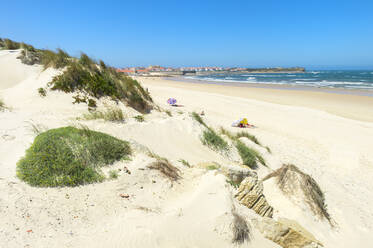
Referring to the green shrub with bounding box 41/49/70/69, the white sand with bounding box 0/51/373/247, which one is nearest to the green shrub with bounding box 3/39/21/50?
the green shrub with bounding box 41/49/70/69

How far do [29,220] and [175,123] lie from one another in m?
5.15

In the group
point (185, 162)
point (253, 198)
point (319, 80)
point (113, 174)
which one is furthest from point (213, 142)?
point (319, 80)

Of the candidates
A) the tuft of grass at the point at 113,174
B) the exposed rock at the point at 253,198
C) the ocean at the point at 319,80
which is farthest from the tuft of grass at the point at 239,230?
the ocean at the point at 319,80

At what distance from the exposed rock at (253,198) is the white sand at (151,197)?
0.22 m

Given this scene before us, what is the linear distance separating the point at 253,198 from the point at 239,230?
0.99 metres

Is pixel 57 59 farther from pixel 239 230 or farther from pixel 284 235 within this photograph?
pixel 284 235

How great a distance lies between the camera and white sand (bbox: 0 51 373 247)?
2.76 meters

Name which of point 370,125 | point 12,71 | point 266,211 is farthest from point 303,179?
point 12,71

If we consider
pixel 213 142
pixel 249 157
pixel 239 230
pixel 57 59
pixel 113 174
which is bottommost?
pixel 249 157

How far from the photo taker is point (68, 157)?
12.4 ft

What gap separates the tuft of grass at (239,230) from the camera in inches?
120

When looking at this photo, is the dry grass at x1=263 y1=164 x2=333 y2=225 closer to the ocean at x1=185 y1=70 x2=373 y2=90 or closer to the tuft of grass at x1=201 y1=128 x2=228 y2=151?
the tuft of grass at x1=201 y1=128 x2=228 y2=151

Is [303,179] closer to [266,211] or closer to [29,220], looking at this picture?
[266,211]

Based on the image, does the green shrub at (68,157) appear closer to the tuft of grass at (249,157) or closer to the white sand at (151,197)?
the white sand at (151,197)
